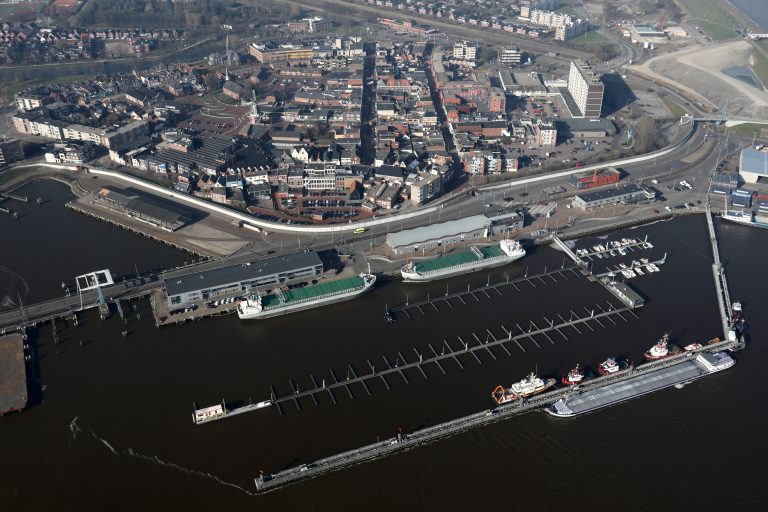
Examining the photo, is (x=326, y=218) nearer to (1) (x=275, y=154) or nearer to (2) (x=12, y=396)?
(1) (x=275, y=154)

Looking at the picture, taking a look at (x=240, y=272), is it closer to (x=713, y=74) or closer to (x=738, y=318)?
(x=738, y=318)

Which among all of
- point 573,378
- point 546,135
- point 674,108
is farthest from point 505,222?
point 674,108

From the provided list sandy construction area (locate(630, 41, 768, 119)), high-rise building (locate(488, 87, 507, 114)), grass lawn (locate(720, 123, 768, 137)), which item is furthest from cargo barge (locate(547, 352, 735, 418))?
sandy construction area (locate(630, 41, 768, 119))

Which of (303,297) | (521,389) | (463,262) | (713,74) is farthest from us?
(713,74)

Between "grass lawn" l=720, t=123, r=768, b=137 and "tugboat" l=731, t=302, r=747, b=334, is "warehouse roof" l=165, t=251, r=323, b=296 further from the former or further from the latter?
"grass lawn" l=720, t=123, r=768, b=137

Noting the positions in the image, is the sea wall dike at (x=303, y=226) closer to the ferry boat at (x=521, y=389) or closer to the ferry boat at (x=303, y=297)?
the ferry boat at (x=303, y=297)

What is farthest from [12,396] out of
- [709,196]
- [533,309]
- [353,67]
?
[353,67]
